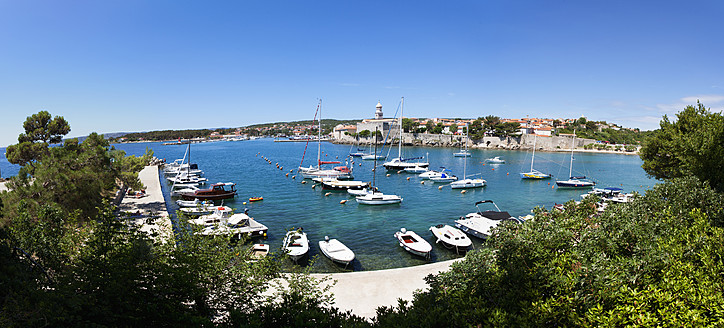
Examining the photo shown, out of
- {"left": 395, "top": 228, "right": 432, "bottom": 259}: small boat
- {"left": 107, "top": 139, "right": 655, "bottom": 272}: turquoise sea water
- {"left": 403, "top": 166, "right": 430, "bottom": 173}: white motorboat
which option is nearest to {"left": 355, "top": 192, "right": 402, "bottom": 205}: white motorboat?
{"left": 107, "top": 139, "right": 655, "bottom": 272}: turquoise sea water

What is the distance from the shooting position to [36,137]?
70.5 ft

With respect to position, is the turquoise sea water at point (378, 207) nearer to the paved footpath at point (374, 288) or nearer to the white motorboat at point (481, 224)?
the white motorboat at point (481, 224)

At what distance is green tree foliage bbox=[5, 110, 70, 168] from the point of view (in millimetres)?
20406

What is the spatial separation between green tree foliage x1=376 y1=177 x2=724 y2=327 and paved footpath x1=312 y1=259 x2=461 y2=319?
3.46 metres

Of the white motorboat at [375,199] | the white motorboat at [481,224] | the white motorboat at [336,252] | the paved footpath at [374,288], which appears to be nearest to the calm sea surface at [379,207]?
the white motorboat at [336,252]

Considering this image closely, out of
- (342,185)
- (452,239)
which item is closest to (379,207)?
(342,185)

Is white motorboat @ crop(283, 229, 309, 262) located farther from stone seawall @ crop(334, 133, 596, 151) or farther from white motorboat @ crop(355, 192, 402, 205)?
stone seawall @ crop(334, 133, 596, 151)

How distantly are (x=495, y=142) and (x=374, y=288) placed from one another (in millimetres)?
95270

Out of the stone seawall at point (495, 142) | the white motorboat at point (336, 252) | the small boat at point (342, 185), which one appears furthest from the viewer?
the stone seawall at point (495, 142)

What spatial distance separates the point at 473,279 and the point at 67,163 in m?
18.2

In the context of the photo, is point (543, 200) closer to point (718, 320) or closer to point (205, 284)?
point (718, 320)

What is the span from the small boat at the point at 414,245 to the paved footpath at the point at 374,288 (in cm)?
257

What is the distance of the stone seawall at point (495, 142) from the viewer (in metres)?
87.4

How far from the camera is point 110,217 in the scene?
6137 millimetres
